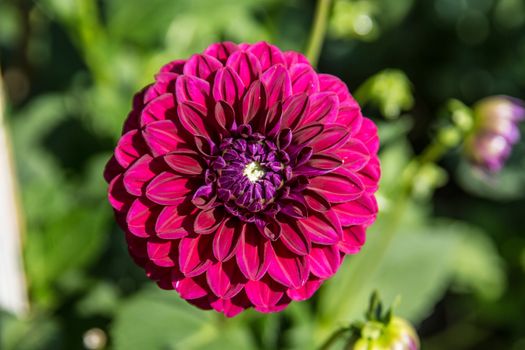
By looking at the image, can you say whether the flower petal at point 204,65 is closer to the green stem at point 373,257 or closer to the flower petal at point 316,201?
the flower petal at point 316,201

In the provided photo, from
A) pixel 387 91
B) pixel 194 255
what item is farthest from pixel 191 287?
pixel 387 91

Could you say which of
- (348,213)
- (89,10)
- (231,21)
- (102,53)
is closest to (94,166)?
(102,53)

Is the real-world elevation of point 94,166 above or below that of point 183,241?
below

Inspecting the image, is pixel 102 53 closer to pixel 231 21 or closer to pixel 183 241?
pixel 231 21

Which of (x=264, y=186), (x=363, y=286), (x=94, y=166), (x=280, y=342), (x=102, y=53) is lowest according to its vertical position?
(x=280, y=342)

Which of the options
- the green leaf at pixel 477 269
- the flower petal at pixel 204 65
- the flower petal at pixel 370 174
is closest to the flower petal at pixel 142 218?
the flower petal at pixel 204 65

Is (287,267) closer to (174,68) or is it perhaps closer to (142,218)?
(142,218)
